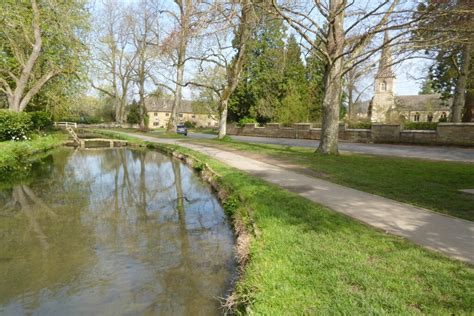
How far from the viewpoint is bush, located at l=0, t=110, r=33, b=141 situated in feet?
63.8

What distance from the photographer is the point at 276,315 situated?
3273 mm

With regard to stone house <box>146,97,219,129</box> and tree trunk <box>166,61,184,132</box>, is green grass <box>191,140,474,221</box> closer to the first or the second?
tree trunk <box>166,61,184,132</box>

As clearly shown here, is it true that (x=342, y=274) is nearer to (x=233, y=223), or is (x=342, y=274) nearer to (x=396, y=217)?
(x=396, y=217)

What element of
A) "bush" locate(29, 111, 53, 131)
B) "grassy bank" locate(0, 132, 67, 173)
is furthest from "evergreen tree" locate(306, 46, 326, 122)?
"grassy bank" locate(0, 132, 67, 173)

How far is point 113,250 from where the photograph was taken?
5.92 metres

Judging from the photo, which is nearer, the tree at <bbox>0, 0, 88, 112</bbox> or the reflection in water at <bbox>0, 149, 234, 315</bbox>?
the reflection in water at <bbox>0, 149, 234, 315</bbox>

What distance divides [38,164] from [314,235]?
15694 mm

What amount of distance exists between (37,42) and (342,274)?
2565cm

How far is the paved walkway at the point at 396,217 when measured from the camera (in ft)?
15.4

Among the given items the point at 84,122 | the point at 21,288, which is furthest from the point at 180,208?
the point at 84,122

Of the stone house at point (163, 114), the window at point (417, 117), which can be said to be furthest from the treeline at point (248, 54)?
the stone house at point (163, 114)

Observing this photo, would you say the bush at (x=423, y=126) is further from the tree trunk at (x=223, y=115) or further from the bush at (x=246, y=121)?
the bush at (x=246, y=121)

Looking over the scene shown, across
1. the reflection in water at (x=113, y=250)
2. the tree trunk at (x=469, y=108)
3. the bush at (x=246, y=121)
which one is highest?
the tree trunk at (x=469, y=108)

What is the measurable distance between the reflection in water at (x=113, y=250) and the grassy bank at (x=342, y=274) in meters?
0.78
